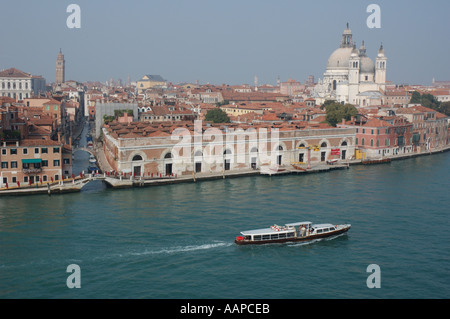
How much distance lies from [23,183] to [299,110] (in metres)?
25.9

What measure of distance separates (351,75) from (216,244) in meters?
41.5

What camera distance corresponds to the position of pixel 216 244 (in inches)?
506

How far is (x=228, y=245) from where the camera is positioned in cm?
1282

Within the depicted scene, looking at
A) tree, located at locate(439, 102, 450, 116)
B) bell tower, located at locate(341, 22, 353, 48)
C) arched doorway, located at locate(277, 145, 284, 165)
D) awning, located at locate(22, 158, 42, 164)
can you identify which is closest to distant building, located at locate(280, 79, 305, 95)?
bell tower, located at locate(341, 22, 353, 48)

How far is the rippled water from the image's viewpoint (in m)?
10.5

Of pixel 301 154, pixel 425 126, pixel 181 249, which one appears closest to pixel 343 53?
pixel 425 126

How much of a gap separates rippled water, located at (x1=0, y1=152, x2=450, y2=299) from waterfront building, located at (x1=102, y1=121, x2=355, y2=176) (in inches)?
72.8

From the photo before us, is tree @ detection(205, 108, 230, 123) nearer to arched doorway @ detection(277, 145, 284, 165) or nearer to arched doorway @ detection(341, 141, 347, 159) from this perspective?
arched doorway @ detection(341, 141, 347, 159)

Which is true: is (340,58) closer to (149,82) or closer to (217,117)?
(217,117)

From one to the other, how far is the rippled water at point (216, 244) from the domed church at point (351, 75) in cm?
3223

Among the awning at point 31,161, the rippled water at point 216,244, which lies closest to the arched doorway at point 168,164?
the rippled water at point 216,244

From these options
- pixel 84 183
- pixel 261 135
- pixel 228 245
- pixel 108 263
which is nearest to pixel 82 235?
pixel 108 263

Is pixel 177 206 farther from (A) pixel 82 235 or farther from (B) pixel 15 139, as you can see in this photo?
(B) pixel 15 139

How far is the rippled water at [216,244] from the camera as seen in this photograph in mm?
10500
